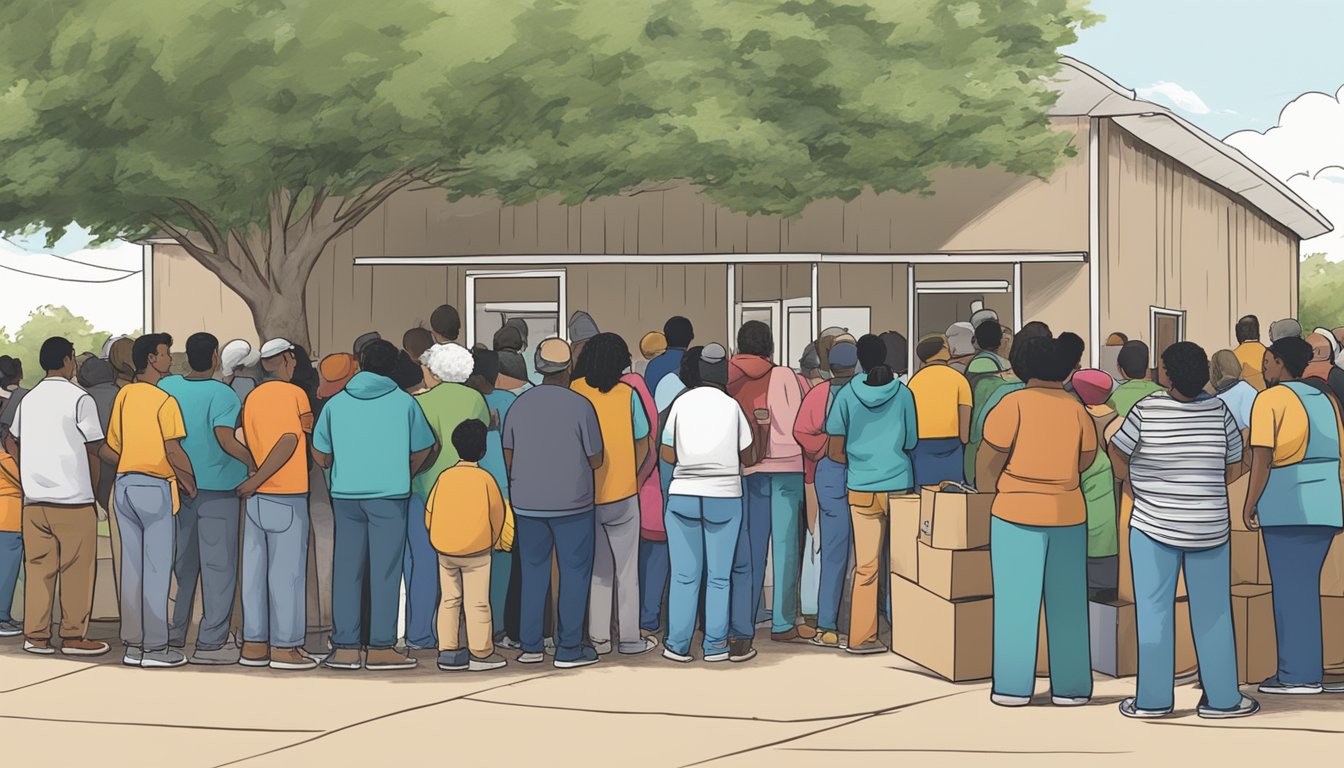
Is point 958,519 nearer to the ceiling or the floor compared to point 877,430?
nearer to the floor

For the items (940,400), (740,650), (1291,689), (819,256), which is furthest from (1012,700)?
(819,256)

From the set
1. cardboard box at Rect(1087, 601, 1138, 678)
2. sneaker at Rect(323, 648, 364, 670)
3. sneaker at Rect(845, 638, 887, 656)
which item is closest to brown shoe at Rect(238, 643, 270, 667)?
sneaker at Rect(323, 648, 364, 670)

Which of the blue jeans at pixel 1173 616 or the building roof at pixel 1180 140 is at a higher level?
the building roof at pixel 1180 140

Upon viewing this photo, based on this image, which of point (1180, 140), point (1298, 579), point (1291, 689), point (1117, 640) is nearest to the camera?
point (1298, 579)

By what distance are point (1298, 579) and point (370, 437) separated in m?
5.09

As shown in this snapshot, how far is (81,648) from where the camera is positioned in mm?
9664

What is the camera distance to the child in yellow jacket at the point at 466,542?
8.88 m

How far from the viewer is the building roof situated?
1991cm

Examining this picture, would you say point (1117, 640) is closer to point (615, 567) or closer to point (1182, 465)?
point (1182, 465)

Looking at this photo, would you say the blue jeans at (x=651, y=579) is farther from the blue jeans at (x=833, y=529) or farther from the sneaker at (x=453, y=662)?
the sneaker at (x=453, y=662)

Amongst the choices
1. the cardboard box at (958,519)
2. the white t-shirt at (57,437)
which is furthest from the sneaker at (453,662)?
the cardboard box at (958,519)

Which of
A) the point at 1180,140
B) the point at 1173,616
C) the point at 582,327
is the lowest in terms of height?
the point at 1173,616

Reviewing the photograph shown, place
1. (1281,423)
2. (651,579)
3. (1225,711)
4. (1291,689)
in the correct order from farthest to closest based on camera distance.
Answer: (651,579) < (1291,689) < (1281,423) < (1225,711)

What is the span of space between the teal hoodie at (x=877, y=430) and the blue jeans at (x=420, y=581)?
98.1 inches
